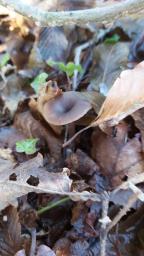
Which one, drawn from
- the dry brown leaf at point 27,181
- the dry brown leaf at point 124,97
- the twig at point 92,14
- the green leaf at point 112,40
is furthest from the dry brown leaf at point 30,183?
the green leaf at point 112,40

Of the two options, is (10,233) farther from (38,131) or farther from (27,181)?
(38,131)

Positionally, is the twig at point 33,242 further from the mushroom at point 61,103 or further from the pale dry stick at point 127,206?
the mushroom at point 61,103

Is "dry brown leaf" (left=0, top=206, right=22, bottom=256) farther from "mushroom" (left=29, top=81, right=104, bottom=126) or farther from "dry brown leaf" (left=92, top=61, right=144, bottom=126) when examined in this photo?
"dry brown leaf" (left=92, top=61, right=144, bottom=126)

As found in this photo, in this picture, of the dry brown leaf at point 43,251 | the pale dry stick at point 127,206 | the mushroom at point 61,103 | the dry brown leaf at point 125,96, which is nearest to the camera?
the pale dry stick at point 127,206

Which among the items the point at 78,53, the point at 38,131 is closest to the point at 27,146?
the point at 38,131

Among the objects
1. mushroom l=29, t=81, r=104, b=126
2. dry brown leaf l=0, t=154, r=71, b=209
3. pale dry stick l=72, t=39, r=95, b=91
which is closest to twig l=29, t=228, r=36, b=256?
dry brown leaf l=0, t=154, r=71, b=209

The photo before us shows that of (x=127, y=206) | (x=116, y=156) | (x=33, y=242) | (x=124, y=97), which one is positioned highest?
(x=124, y=97)

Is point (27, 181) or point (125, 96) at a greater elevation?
point (125, 96)

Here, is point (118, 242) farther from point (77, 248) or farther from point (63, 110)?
point (63, 110)

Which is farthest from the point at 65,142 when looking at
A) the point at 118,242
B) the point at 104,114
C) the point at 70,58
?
the point at 70,58
